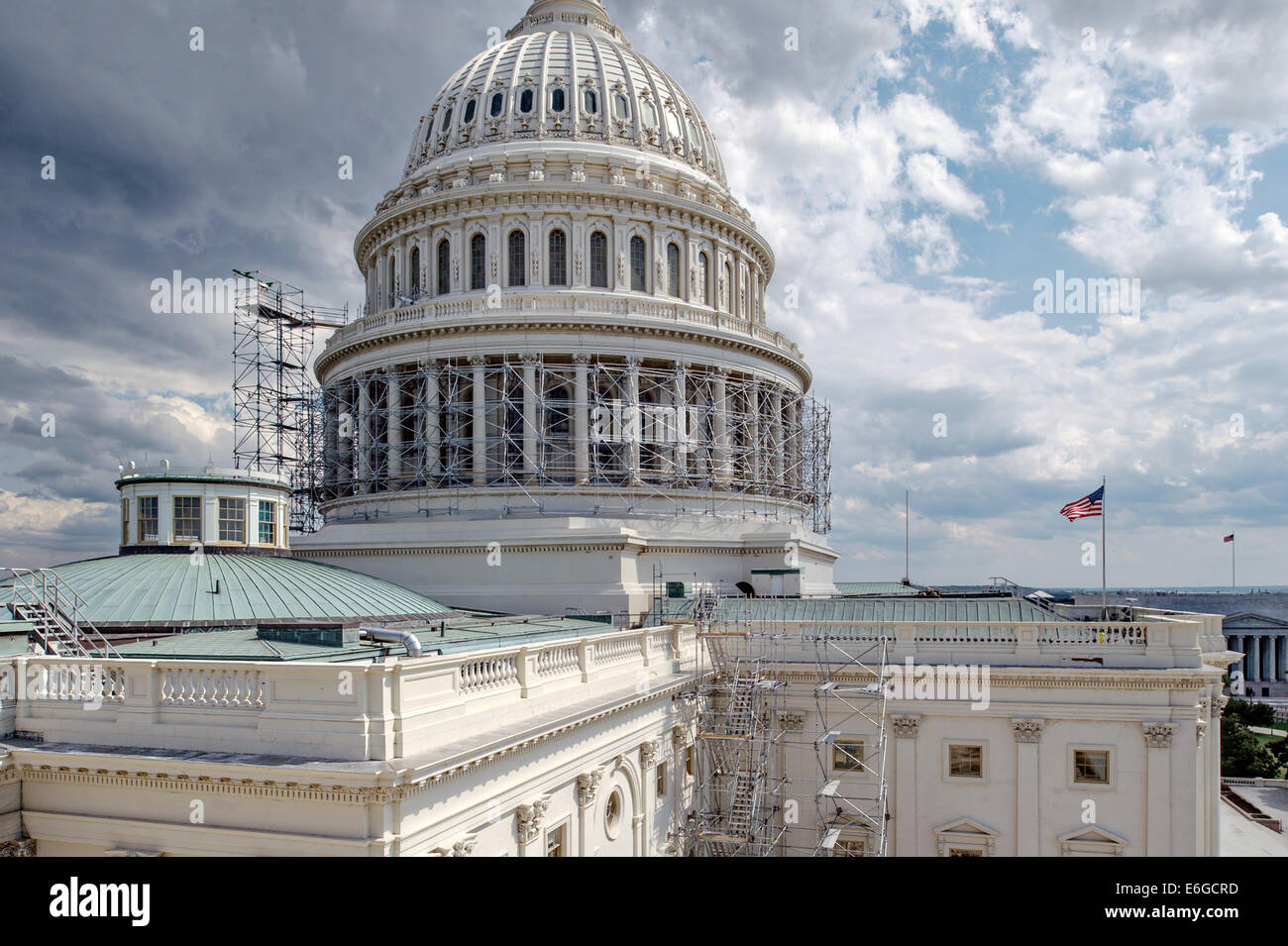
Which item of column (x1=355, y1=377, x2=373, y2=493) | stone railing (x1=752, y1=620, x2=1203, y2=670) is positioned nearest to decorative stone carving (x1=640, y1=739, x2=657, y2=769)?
stone railing (x1=752, y1=620, x2=1203, y2=670)

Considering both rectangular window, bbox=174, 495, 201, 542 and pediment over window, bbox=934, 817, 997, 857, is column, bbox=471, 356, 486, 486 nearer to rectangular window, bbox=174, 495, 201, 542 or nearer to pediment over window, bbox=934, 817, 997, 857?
rectangular window, bbox=174, 495, 201, 542

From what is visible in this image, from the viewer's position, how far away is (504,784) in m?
13.1

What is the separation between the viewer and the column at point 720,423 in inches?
1642

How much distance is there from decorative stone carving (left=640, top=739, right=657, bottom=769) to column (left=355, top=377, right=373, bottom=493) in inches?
1032

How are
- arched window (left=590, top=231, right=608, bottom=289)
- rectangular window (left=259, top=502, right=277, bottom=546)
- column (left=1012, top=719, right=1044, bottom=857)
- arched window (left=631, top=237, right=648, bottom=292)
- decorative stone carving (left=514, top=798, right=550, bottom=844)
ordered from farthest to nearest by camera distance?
arched window (left=631, top=237, right=648, bottom=292)
arched window (left=590, top=231, right=608, bottom=289)
rectangular window (left=259, top=502, right=277, bottom=546)
column (left=1012, top=719, right=1044, bottom=857)
decorative stone carving (left=514, top=798, right=550, bottom=844)

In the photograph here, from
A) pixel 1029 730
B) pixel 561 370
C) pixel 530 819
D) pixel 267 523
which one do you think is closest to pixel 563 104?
pixel 561 370

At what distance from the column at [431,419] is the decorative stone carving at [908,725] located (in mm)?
22689

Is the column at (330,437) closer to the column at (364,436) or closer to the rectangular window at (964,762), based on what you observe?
the column at (364,436)

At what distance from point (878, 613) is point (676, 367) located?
17.8 meters

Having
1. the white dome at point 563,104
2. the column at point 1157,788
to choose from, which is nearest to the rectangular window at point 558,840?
the column at point 1157,788

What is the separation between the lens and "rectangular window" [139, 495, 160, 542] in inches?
1068

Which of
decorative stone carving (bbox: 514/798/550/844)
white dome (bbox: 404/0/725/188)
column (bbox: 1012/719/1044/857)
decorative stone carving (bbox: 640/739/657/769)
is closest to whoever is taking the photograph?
decorative stone carving (bbox: 514/798/550/844)

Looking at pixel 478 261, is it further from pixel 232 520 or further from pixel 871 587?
pixel 871 587

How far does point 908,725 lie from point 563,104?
3671 centimetres
